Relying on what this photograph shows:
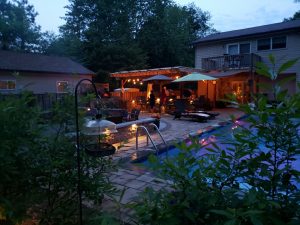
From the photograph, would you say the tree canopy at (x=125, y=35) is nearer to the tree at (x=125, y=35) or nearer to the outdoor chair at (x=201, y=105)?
the tree at (x=125, y=35)

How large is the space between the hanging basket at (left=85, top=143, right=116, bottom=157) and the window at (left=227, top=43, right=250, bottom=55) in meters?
19.0

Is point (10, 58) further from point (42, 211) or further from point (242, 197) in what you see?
point (242, 197)

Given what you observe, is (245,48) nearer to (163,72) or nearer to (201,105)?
(201,105)

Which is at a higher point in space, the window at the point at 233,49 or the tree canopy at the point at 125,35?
the tree canopy at the point at 125,35

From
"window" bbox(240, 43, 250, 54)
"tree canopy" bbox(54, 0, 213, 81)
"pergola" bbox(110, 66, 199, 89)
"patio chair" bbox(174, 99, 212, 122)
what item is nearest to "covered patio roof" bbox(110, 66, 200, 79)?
"pergola" bbox(110, 66, 199, 89)

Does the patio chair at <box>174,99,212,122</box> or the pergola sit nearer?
the patio chair at <box>174,99,212,122</box>

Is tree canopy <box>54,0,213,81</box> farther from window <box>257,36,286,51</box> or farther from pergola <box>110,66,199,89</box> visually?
window <box>257,36,286,51</box>

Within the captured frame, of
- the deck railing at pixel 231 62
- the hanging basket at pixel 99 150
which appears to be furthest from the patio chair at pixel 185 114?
the hanging basket at pixel 99 150

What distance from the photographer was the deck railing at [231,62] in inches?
667

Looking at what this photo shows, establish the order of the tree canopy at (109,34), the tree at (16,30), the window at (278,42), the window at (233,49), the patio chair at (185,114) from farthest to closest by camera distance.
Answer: the tree canopy at (109,34)
the tree at (16,30)
the window at (233,49)
the window at (278,42)
the patio chair at (185,114)

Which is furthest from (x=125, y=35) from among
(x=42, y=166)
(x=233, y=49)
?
(x=42, y=166)

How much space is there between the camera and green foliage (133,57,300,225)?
1.30 meters

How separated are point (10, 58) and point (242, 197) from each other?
2147 cm

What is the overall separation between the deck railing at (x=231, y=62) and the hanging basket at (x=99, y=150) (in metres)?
15.4
